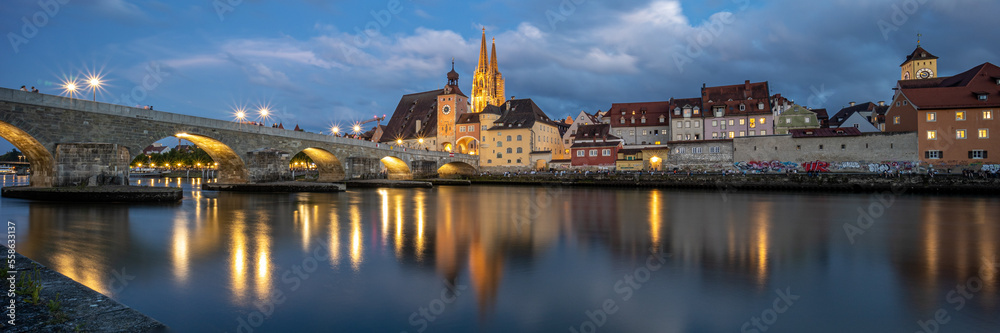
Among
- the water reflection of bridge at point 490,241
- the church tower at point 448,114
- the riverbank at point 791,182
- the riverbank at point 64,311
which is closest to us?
the riverbank at point 64,311

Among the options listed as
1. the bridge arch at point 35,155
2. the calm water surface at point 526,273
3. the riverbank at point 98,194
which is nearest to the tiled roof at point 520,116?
the riverbank at point 98,194

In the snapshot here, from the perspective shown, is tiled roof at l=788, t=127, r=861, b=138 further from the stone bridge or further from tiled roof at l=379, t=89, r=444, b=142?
tiled roof at l=379, t=89, r=444, b=142

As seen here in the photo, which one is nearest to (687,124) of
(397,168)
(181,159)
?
(397,168)

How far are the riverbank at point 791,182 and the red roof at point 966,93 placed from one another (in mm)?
8960

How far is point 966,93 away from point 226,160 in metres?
60.0

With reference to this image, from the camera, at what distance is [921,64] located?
68750mm

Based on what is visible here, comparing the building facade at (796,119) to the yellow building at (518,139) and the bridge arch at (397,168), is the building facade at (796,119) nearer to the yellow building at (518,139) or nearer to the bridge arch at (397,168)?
the yellow building at (518,139)

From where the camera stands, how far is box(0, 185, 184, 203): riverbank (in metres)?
19.6

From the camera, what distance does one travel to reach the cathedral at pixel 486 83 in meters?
85.5

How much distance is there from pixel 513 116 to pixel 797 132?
1350 inches

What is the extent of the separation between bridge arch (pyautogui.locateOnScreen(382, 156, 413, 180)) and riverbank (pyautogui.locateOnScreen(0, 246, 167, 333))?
4422cm

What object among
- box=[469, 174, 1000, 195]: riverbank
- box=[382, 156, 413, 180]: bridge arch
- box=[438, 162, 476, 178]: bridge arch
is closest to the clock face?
box=[469, 174, 1000, 195]: riverbank

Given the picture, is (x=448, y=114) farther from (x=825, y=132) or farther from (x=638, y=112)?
(x=825, y=132)

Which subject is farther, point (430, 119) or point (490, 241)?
point (430, 119)
